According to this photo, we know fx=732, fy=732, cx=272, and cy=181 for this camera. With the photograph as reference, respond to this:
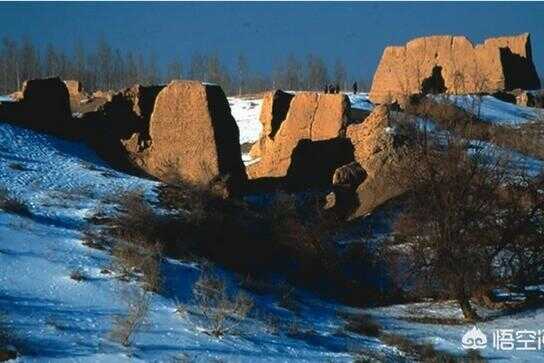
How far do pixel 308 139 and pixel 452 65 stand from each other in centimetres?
2818

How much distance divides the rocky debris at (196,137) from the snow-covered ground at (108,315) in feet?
15.4

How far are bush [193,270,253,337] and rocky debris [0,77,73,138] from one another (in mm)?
12924

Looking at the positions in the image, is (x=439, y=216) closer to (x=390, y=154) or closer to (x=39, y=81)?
(x=390, y=154)

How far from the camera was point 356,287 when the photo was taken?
16.8 metres

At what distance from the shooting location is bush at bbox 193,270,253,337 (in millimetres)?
11266

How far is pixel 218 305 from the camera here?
12250mm

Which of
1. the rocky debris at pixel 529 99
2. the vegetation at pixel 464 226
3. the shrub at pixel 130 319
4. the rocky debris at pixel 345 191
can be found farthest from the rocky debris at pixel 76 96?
the rocky debris at pixel 529 99

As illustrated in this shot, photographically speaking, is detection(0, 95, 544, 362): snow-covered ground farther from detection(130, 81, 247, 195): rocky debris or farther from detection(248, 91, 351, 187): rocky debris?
detection(248, 91, 351, 187): rocky debris

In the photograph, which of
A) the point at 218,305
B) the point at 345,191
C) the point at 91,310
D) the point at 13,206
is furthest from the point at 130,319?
the point at 345,191

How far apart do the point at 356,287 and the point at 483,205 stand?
12.7 ft

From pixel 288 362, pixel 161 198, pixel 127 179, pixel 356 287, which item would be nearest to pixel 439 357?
pixel 288 362

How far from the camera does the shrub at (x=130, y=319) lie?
9883 millimetres

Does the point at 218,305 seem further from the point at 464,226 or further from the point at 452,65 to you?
the point at 452,65

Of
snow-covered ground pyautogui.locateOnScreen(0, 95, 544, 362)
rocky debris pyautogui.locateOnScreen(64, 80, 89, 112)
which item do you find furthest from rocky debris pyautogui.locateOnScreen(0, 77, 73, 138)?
rocky debris pyautogui.locateOnScreen(64, 80, 89, 112)
